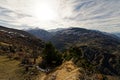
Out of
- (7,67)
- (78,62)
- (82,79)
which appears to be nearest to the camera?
(82,79)

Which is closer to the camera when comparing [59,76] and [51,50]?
[59,76]

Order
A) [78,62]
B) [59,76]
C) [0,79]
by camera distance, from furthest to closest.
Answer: [78,62] → [0,79] → [59,76]

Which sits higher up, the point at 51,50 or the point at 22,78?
the point at 51,50

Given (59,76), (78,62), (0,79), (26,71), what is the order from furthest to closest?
(26,71), (78,62), (0,79), (59,76)

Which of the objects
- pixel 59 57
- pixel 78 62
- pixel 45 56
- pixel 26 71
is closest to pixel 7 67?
pixel 26 71

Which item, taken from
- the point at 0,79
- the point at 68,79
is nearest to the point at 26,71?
the point at 0,79

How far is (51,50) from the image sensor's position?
5709 cm

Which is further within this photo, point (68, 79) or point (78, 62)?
point (78, 62)

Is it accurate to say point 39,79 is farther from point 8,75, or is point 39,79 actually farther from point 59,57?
point 59,57

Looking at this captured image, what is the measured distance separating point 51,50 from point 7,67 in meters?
12.3

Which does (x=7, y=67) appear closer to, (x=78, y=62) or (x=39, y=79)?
(x=39, y=79)

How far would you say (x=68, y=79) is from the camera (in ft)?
110

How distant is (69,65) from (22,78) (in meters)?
10.1

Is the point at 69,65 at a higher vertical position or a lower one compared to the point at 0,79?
higher
